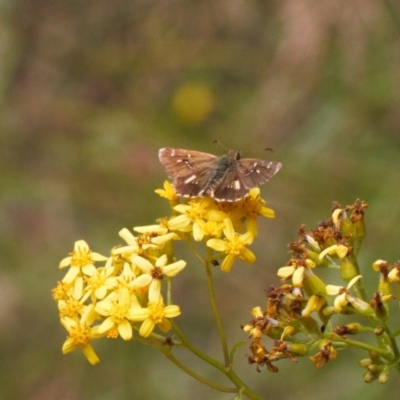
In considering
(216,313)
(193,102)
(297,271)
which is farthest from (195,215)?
(193,102)

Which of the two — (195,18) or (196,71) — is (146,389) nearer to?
(196,71)

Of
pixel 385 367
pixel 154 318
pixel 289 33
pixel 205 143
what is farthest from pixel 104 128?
pixel 385 367

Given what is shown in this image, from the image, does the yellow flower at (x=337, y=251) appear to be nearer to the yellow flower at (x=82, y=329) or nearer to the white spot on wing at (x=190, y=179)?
the white spot on wing at (x=190, y=179)

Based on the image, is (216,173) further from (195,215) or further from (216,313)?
(216,313)

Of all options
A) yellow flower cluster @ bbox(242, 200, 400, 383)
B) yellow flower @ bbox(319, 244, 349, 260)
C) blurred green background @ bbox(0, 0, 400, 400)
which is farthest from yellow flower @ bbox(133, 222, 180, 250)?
blurred green background @ bbox(0, 0, 400, 400)

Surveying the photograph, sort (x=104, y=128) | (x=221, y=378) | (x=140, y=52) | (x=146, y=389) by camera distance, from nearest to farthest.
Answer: (x=221, y=378) < (x=146, y=389) < (x=104, y=128) < (x=140, y=52)

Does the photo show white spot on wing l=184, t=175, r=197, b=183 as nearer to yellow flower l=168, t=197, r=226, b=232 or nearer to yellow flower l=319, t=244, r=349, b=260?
yellow flower l=168, t=197, r=226, b=232
